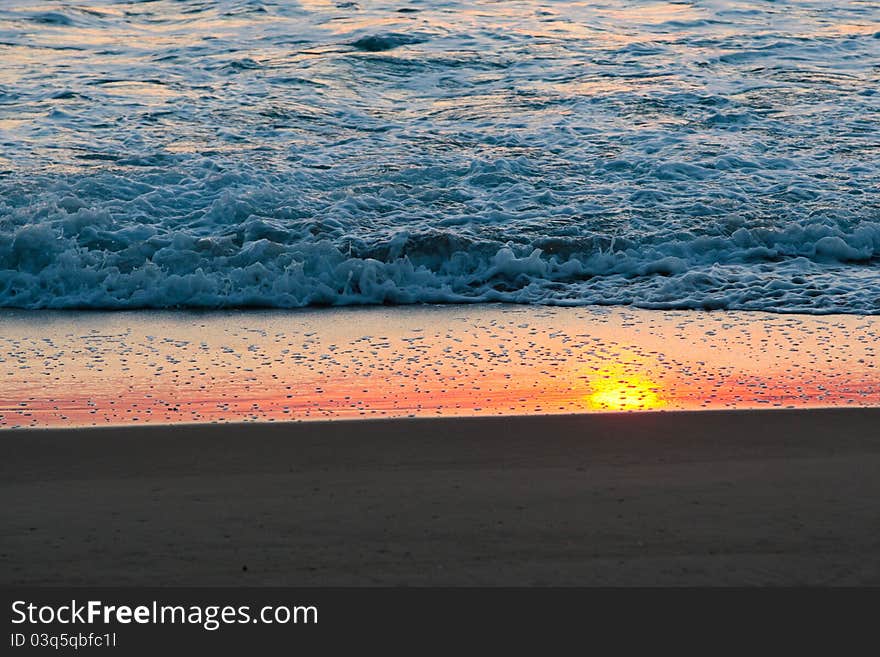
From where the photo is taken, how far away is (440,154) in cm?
1148

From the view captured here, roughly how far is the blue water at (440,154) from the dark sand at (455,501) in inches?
132

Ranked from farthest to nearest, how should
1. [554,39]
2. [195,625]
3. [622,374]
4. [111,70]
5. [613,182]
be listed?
[554,39] < [111,70] < [613,182] < [622,374] < [195,625]

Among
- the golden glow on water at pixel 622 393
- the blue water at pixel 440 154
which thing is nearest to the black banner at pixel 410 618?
the golden glow on water at pixel 622 393

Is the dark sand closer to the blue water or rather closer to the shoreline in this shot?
the shoreline

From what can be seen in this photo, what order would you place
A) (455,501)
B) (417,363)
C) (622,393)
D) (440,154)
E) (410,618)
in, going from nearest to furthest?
(410,618)
(455,501)
(622,393)
(417,363)
(440,154)

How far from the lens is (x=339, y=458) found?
463 centimetres

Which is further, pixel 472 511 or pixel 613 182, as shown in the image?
pixel 613 182

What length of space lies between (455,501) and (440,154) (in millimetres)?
7681

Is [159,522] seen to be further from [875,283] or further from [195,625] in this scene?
[875,283]

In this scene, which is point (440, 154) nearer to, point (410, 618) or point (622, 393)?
point (622, 393)

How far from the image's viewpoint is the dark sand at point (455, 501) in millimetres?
3496

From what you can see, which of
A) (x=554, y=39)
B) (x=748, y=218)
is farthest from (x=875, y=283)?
(x=554, y=39)

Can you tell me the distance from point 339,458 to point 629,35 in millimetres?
12754

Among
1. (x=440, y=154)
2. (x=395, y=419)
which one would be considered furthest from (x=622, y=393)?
(x=440, y=154)
